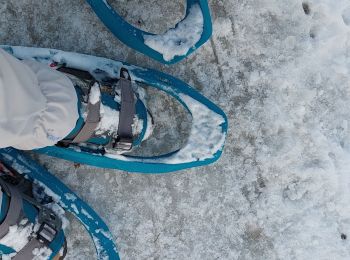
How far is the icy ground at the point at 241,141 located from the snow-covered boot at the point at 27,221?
0.11 meters

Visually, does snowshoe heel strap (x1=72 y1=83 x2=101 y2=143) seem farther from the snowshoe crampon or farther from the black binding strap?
the black binding strap

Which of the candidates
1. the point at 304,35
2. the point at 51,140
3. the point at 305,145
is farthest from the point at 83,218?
the point at 304,35

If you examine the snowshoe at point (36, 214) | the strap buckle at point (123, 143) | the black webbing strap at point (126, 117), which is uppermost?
the black webbing strap at point (126, 117)

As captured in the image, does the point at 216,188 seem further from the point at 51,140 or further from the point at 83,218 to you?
the point at 51,140

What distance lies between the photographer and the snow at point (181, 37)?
132 cm

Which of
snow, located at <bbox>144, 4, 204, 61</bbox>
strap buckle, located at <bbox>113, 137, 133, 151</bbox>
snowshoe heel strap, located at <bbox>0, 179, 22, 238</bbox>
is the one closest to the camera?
snowshoe heel strap, located at <bbox>0, 179, 22, 238</bbox>

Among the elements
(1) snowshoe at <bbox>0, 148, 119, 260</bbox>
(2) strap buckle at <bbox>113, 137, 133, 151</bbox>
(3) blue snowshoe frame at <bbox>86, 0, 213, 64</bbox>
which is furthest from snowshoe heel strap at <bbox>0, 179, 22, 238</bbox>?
(3) blue snowshoe frame at <bbox>86, 0, 213, 64</bbox>

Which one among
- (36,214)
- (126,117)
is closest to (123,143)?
(126,117)

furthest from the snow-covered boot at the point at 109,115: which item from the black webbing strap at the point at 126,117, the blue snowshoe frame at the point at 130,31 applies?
the blue snowshoe frame at the point at 130,31

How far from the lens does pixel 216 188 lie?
4.57 ft

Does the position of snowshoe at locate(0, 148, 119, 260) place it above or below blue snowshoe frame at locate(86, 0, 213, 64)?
below

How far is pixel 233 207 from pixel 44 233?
0.56 metres

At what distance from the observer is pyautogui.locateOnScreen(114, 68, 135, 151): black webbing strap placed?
46.9 inches

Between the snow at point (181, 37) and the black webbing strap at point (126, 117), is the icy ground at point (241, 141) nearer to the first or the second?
the snow at point (181, 37)
